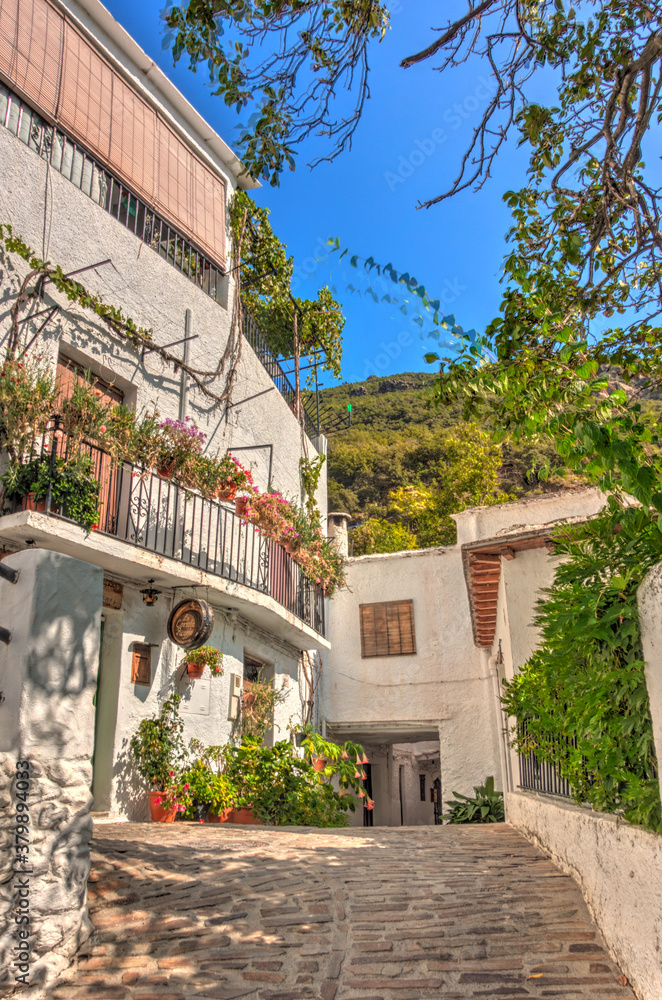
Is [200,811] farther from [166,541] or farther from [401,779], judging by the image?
[401,779]

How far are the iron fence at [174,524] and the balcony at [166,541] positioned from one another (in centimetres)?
1

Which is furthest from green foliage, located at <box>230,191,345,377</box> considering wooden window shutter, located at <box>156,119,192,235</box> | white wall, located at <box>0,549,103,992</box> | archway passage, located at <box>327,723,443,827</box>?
white wall, located at <box>0,549,103,992</box>

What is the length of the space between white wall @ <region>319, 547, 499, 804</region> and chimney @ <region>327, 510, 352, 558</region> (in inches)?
39.5

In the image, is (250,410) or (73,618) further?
(250,410)

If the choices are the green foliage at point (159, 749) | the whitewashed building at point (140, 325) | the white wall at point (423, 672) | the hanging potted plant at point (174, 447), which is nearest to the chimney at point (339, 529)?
the white wall at point (423, 672)

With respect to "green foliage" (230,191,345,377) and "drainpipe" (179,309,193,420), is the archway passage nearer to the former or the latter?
"green foliage" (230,191,345,377)

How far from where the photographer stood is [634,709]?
3531 millimetres

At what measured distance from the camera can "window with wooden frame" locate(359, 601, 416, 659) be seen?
15711mm

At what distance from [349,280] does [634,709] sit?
3.04 metres

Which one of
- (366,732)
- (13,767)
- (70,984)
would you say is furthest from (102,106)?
(366,732)

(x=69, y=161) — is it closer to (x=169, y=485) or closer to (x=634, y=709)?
(x=169, y=485)

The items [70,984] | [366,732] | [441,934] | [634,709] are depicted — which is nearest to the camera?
[634,709]

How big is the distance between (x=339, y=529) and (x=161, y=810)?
31.7 ft

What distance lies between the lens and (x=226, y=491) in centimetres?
1129
